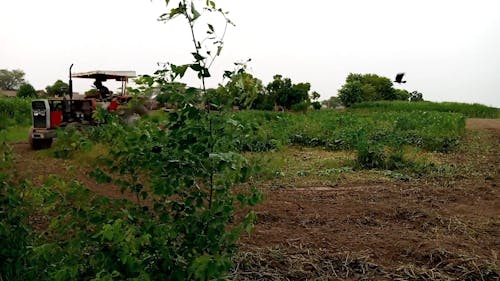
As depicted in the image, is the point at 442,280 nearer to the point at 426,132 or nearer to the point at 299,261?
the point at 299,261

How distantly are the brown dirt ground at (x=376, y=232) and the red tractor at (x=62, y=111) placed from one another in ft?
13.0

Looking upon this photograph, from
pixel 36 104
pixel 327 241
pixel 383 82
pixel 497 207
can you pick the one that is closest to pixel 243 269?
pixel 327 241

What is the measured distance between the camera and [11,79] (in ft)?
168

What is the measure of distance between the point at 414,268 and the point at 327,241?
0.92 m

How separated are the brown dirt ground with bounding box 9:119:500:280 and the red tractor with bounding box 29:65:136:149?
3971 mm

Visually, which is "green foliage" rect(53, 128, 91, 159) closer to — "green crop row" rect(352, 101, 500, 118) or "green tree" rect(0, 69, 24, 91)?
"green crop row" rect(352, 101, 500, 118)

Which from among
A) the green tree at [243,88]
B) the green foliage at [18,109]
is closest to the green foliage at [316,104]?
the green foliage at [18,109]

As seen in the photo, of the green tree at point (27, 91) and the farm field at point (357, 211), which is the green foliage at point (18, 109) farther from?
the green tree at point (27, 91)

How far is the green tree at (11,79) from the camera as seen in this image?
49.1m

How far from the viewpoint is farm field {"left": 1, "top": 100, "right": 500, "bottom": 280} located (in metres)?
3.72

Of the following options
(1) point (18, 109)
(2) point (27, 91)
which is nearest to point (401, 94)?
(2) point (27, 91)

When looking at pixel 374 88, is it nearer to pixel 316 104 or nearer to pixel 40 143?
pixel 316 104

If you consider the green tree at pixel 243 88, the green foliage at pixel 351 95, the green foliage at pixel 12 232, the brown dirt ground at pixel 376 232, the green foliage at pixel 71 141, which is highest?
the green foliage at pixel 351 95

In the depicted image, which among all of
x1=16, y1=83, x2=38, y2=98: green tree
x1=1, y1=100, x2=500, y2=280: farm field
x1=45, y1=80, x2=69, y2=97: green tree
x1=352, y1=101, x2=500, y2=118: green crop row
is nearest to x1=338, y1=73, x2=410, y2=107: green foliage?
x1=352, y1=101, x2=500, y2=118: green crop row
